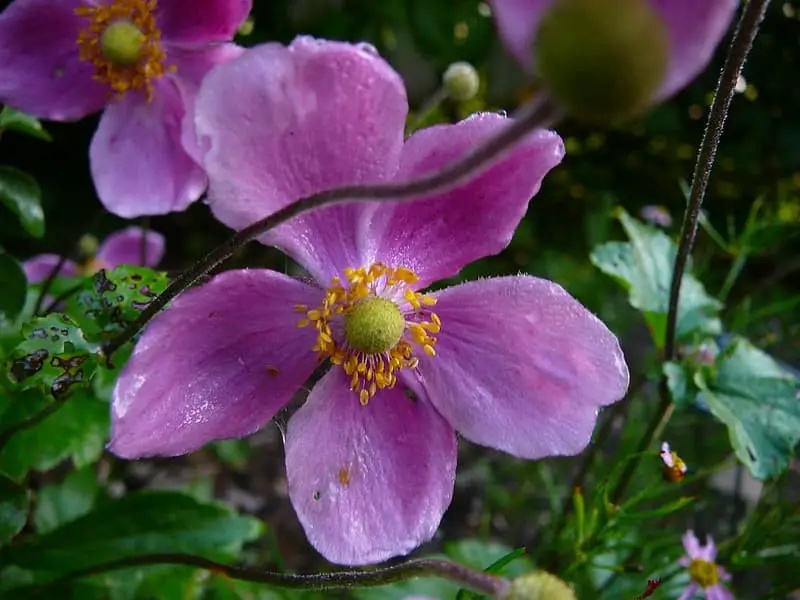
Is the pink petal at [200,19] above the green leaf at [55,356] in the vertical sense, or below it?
above

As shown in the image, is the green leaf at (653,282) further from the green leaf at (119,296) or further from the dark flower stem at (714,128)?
the green leaf at (119,296)

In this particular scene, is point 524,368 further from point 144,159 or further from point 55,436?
point 55,436

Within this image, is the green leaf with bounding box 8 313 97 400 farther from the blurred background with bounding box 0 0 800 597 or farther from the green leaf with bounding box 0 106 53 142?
the blurred background with bounding box 0 0 800 597

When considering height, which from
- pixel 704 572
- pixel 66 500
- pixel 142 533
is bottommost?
pixel 66 500

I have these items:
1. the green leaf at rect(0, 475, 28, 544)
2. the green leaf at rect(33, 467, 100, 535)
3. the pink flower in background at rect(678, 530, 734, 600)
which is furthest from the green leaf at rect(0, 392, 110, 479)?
the pink flower in background at rect(678, 530, 734, 600)

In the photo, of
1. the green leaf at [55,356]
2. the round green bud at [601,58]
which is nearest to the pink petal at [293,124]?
the green leaf at [55,356]

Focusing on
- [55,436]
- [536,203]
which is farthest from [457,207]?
[536,203]
